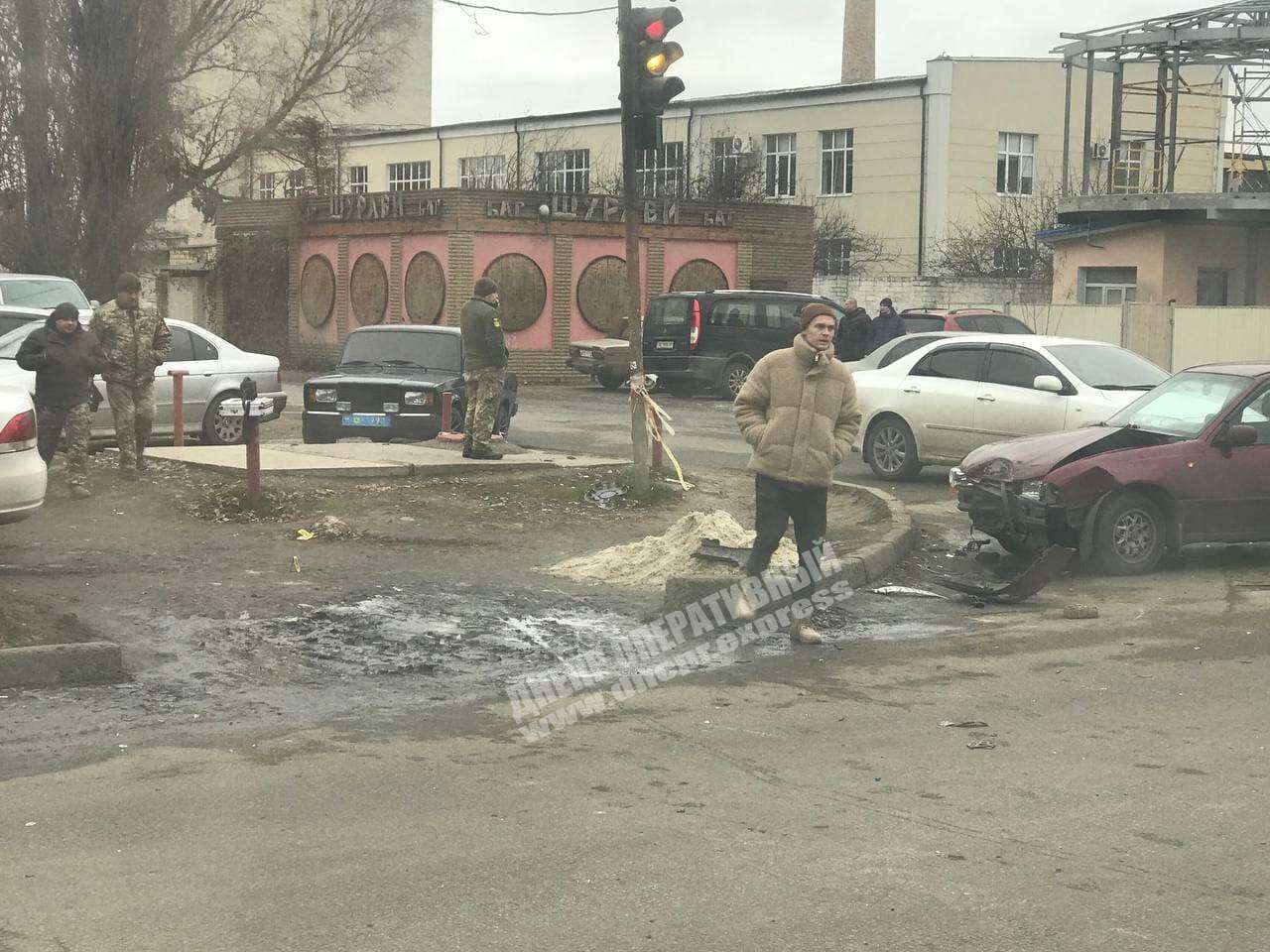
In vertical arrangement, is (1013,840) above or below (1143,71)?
below

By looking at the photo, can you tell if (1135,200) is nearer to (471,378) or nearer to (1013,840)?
(471,378)

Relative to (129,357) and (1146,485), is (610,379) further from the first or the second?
(1146,485)

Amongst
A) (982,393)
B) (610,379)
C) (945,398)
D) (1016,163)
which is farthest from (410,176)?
(982,393)

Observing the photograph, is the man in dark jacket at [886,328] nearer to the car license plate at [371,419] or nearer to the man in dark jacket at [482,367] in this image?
the car license plate at [371,419]

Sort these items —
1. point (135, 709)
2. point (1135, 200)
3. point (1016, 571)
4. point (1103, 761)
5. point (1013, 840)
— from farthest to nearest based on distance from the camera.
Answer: point (1135, 200) → point (1016, 571) → point (135, 709) → point (1103, 761) → point (1013, 840)

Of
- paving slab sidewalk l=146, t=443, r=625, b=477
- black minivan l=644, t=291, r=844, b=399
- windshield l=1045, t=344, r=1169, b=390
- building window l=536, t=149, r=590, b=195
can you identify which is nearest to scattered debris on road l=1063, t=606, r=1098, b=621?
windshield l=1045, t=344, r=1169, b=390

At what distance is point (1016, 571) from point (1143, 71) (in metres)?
42.6

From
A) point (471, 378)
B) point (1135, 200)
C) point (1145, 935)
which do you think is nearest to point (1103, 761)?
point (1145, 935)

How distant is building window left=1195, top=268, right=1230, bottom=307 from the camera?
1286 inches

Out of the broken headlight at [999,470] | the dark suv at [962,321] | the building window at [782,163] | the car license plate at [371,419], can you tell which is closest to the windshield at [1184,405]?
the broken headlight at [999,470]

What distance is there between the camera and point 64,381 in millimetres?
13547

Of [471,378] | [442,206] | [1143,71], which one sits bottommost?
[471,378]

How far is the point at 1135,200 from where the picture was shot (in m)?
31.2

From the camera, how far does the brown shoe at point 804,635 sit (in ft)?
29.8
